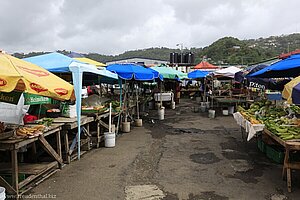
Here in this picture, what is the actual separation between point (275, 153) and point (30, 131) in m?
5.62

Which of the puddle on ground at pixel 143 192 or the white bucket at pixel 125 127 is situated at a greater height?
the white bucket at pixel 125 127

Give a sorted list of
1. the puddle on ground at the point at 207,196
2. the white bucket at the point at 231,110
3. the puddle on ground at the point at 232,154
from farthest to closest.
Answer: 1. the white bucket at the point at 231,110
2. the puddle on ground at the point at 232,154
3. the puddle on ground at the point at 207,196

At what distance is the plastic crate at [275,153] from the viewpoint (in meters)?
7.00

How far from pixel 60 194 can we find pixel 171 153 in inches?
146

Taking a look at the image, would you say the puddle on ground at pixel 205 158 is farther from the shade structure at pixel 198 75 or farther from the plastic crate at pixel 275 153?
the shade structure at pixel 198 75

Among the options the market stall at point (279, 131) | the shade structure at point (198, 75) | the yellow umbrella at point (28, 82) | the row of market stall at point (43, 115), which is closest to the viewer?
the yellow umbrella at point (28, 82)

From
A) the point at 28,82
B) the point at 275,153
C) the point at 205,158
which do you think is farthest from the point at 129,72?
the point at 28,82

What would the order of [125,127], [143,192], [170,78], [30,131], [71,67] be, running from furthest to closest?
[170,78] → [125,127] → [71,67] → [30,131] → [143,192]

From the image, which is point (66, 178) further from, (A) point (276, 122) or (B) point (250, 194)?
(A) point (276, 122)

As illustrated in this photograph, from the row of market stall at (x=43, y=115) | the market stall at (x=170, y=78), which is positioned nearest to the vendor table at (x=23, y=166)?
the row of market stall at (x=43, y=115)

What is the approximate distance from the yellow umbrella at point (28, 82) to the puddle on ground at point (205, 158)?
3757 mm

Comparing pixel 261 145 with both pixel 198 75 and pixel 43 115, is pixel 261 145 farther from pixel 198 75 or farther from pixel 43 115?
pixel 198 75

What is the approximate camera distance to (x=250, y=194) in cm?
521

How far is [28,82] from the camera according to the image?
4059mm
